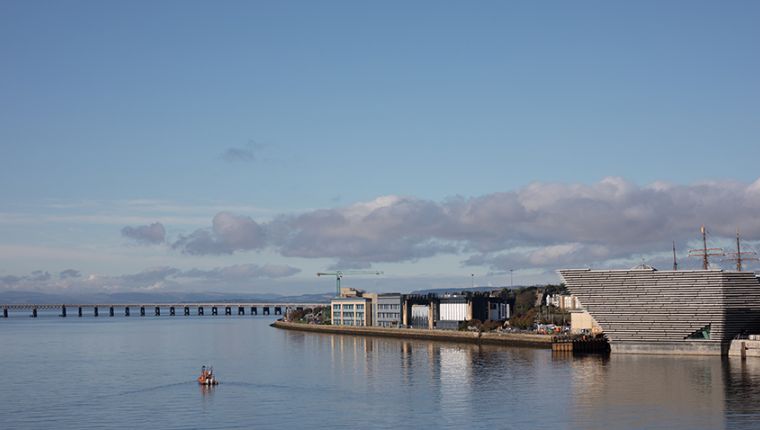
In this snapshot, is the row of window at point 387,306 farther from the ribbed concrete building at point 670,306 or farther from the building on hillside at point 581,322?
the ribbed concrete building at point 670,306

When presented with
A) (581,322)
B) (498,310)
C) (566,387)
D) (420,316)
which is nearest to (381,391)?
(566,387)

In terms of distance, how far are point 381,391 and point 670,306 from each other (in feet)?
136

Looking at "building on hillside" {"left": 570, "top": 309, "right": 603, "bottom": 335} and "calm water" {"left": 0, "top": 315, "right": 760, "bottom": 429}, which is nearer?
"calm water" {"left": 0, "top": 315, "right": 760, "bottom": 429}

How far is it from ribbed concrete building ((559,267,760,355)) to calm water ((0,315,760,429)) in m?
4.91

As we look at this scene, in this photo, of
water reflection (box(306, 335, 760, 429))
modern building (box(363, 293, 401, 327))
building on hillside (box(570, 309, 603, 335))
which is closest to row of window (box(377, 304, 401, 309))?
modern building (box(363, 293, 401, 327))

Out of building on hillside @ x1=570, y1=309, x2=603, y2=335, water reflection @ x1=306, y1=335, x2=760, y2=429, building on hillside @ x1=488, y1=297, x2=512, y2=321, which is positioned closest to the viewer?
water reflection @ x1=306, y1=335, x2=760, y2=429

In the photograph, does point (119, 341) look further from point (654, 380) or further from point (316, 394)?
point (654, 380)

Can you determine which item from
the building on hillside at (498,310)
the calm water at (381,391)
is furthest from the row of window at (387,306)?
the calm water at (381,391)

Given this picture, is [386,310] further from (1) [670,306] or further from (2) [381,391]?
(2) [381,391]

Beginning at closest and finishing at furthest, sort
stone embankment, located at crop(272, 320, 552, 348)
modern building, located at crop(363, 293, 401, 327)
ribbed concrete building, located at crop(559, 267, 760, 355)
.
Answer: ribbed concrete building, located at crop(559, 267, 760, 355)
stone embankment, located at crop(272, 320, 552, 348)
modern building, located at crop(363, 293, 401, 327)

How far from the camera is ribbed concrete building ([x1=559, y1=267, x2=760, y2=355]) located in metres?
104

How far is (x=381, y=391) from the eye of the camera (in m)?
81.5

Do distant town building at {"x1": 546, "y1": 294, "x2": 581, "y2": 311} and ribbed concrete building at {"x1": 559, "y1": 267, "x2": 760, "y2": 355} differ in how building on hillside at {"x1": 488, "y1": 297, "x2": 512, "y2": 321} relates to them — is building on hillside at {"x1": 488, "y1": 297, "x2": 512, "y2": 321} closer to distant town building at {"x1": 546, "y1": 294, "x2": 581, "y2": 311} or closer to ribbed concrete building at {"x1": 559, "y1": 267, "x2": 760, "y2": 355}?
distant town building at {"x1": 546, "y1": 294, "x2": 581, "y2": 311}

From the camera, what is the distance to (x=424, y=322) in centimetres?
17800
